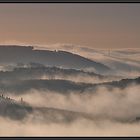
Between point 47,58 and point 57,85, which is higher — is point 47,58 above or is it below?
above

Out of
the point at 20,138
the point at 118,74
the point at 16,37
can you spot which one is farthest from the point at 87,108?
the point at 16,37

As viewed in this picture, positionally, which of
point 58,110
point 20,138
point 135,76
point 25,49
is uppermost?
point 25,49

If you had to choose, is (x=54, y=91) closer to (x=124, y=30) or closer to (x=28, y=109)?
(x=28, y=109)

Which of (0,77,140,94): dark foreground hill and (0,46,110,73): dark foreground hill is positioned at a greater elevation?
(0,46,110,73): dark foreground hill

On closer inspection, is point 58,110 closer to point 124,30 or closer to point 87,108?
point 87,108

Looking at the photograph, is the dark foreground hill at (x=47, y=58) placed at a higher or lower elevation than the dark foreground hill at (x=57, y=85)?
higher

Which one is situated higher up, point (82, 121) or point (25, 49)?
point (25, 49)
